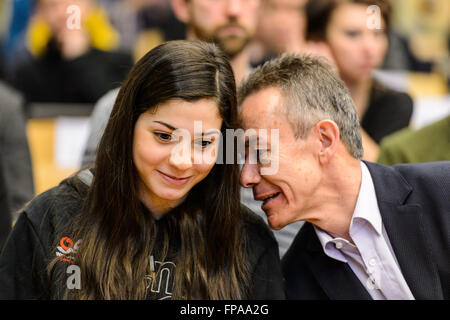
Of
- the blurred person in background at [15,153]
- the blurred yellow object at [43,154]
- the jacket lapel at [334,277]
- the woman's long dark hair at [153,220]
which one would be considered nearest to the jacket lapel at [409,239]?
the jacket lapel at [334,277]

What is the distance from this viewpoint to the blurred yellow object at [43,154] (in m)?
2.75

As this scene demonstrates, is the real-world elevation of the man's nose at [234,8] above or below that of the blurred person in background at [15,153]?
above

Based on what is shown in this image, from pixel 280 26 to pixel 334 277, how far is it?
6.66 ft

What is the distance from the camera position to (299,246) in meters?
1.70

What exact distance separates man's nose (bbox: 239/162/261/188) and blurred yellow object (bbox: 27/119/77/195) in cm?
134

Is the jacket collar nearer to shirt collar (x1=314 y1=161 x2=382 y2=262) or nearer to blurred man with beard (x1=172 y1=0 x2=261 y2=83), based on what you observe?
shirt collar (x1=314 y1=161 x2=382 y2=262)

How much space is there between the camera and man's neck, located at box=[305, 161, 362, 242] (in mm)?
1613

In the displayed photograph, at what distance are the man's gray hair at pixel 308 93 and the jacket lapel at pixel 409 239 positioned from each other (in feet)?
0.49

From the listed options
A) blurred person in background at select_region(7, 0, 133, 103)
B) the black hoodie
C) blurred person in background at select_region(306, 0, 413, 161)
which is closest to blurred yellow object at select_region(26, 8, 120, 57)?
blurred person in background at select_region(7, 0, 133, 103)

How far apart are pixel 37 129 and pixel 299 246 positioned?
6.11 feet

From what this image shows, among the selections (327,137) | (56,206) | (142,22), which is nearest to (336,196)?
(327,137)

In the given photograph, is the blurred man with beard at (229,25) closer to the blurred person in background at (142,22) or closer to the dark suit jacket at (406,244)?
the dark suit jacket at (406,244)

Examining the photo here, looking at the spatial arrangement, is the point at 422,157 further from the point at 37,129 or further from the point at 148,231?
the point at 37,129

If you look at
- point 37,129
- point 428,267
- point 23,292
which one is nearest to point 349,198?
point 428,267
